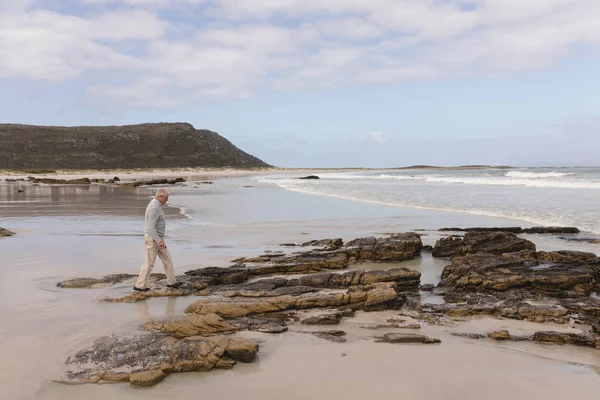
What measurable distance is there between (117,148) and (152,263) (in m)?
111

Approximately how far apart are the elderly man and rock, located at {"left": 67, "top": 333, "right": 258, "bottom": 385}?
2440 millimetres

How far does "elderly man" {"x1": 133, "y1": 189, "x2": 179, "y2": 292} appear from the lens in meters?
8.23

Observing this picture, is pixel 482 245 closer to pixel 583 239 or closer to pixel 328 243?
pixel 328 243

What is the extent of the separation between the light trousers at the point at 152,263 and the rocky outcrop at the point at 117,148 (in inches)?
3634

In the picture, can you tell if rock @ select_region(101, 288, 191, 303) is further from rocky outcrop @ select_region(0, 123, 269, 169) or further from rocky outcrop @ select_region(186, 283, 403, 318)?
rocky outcrop @ select_region(0, 123, 269, 169)

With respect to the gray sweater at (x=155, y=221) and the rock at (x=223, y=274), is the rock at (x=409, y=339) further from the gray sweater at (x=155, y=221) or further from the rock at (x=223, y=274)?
the gray sweater at (x=155, y=221)

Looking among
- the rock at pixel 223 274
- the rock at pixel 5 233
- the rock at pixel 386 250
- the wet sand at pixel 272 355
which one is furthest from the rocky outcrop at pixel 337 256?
the rock at pixel 5 233

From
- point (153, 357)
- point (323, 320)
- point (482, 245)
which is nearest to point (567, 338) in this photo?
point (323, 320)

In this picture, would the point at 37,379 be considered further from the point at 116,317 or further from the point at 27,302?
the point at 27,302

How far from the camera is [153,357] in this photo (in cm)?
537

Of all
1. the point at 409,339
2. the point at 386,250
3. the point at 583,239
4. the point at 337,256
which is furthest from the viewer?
the point at 583,239

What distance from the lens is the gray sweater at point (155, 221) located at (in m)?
8.57

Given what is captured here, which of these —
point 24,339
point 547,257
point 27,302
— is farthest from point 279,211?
point 24,339

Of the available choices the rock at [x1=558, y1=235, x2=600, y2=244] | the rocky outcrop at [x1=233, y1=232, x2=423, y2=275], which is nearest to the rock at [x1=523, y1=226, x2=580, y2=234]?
the rock at [x1=558, y1=235, x2=600, y2=244]
